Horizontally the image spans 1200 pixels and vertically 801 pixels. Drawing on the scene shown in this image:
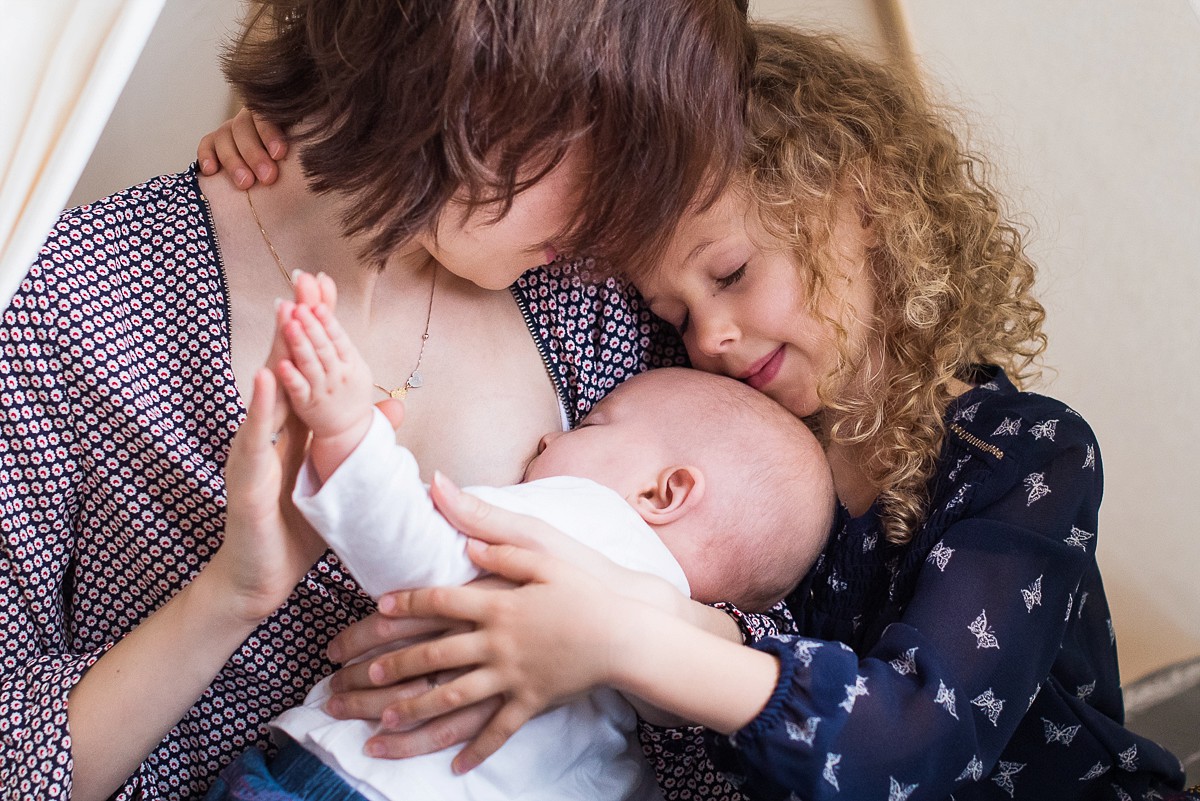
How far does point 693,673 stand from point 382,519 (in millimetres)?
328

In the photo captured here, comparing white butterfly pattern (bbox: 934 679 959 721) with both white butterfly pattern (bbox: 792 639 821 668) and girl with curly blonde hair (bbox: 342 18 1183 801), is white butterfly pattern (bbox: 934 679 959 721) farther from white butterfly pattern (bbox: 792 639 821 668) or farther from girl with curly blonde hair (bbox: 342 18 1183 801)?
white butterfly pattern (bbox: 792 639 821 668)

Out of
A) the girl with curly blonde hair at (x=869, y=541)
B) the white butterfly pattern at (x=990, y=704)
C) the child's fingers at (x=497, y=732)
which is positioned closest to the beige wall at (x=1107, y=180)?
the girl with curly blonde hair at (x=869, y=541)

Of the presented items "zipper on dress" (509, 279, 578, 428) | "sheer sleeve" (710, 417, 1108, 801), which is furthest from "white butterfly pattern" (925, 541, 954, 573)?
"zipper on dress" (509, 279, 578, 428)

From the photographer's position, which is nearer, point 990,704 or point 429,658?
point 429,658

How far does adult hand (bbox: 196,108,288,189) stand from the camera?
1256 mm

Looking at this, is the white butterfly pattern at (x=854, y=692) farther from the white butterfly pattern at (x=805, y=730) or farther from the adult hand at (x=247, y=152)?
the adult hand at (x=247, y=152)

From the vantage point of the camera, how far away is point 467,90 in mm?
998

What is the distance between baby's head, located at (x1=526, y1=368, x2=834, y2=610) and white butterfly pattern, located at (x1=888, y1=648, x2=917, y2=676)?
201mm

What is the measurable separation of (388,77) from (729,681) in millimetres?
672

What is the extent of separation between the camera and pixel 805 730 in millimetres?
1010

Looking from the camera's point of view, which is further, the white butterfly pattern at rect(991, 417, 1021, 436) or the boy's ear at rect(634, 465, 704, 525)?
the white butterfly pattern at rect(991, 417, 1021, 436)

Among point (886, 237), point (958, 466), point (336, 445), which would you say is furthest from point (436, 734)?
point (886, 237)

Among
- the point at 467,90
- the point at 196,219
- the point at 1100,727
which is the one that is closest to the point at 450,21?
the point at 467,90

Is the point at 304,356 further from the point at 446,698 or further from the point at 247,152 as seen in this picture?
the point at 247,152
